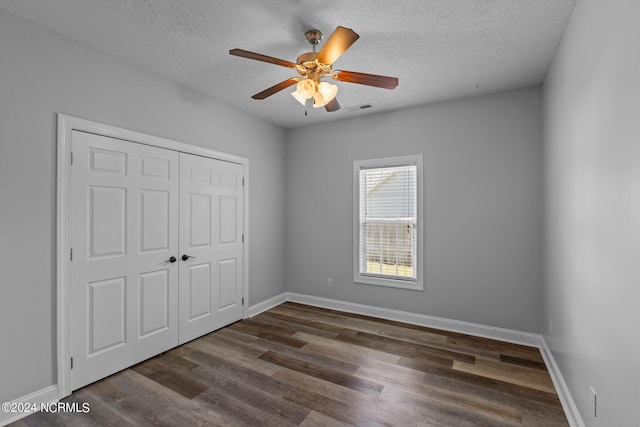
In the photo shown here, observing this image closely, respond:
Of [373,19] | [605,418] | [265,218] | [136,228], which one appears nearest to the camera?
[605,418]

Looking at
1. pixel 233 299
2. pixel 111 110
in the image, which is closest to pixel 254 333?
pixel 233 299

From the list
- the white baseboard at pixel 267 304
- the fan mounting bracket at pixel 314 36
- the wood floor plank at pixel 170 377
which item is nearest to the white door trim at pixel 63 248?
the wood floor plank at pixel 170 377

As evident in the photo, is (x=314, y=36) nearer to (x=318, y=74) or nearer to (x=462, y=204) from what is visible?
(x=318, y=74)

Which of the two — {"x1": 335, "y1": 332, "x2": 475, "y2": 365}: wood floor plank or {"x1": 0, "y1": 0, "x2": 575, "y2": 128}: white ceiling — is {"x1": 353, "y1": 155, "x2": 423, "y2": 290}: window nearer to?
{"x1": 335, "y1": 332, "x2": 475, "y2": 365}: wood floor plank

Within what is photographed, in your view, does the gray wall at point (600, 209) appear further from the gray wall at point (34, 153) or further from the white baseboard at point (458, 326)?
the gray wall at point (34, 153)

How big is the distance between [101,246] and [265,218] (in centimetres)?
215

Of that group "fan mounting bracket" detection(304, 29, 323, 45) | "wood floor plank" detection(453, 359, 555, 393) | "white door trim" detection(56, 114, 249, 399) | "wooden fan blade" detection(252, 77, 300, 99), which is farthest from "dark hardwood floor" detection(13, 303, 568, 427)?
"fan mounting bracket" detection(304, 29, 323, 45)

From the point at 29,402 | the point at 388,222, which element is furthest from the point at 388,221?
the point at 29,402

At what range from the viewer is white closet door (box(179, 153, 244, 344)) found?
322 centimetres

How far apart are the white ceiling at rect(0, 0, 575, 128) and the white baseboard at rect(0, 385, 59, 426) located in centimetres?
271

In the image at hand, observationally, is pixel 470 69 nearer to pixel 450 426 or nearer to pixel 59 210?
pixel 450 426

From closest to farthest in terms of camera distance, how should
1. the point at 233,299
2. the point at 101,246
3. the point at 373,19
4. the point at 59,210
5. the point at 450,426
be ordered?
the point at 450,426
the point at 373,19
the point at 59,210
the point at 101,246
the point at 233,299

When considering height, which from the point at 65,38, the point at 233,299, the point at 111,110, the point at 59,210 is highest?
the point at 65,38

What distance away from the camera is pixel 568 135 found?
2123mm
